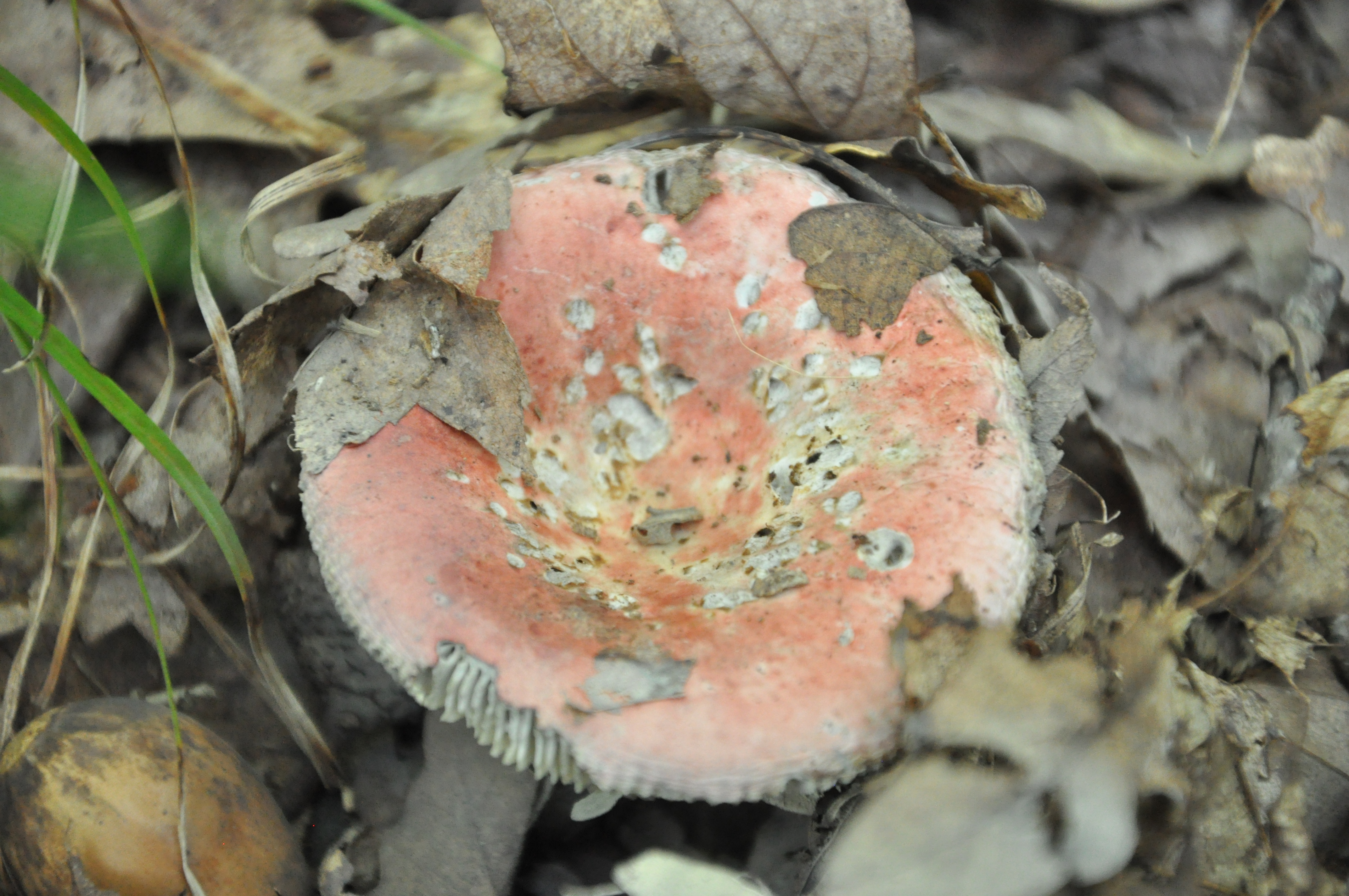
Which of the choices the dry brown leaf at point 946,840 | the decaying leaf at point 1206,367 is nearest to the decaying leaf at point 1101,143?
the decaying leaf at point 1206,367

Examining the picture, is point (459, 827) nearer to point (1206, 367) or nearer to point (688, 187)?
point (688, 187)

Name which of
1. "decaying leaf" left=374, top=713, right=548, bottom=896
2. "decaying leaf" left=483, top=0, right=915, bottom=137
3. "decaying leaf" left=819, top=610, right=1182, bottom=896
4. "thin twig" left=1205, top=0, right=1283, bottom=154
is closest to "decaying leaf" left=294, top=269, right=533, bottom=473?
"decaying leaf" left=374, top=713, right=548, bottom=896

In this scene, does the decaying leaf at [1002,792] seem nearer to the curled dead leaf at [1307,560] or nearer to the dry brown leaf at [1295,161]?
the curled dead leaf at [1307,560]

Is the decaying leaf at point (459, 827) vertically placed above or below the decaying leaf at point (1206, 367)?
above

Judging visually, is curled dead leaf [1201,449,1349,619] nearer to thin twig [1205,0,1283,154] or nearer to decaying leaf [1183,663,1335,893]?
decaying leaf [1183,663,1335,893]

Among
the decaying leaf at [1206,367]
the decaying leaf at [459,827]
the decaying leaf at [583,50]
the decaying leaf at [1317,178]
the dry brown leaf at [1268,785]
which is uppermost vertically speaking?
the decaying leaf at [583,50]

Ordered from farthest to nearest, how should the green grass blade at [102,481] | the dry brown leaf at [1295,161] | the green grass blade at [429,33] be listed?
the dry brown leaf at [1295,161] → the green grass blade at [429,33] → the green grass blade at [102,481]

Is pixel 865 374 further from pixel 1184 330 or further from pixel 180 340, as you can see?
pixel 180 340
